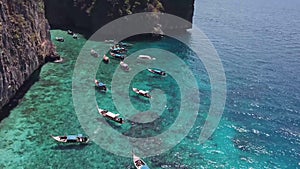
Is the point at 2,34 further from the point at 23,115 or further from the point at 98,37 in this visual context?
the point at 98,37

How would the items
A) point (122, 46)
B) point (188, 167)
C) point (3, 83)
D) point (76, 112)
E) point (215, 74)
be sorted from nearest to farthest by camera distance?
point (188, 167), point (3, 83), point (76, 112), point (215, 74), point (122, 46)

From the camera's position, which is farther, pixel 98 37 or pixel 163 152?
pixel 98 37

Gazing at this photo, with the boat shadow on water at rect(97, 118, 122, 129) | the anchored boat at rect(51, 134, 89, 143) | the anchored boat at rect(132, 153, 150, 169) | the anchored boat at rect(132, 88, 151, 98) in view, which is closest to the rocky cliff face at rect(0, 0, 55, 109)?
the anchored boat at rect(51, 134, 89, 143)

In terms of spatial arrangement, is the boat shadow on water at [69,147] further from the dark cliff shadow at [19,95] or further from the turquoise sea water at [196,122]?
the dark cliff shadow at [19,95]

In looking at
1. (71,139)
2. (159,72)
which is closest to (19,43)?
(71,139)

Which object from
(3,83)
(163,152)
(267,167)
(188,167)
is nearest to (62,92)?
(3,83)

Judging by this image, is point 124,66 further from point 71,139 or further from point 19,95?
point 71,139

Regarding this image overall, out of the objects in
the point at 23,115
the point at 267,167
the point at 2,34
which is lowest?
the point at 267,167
